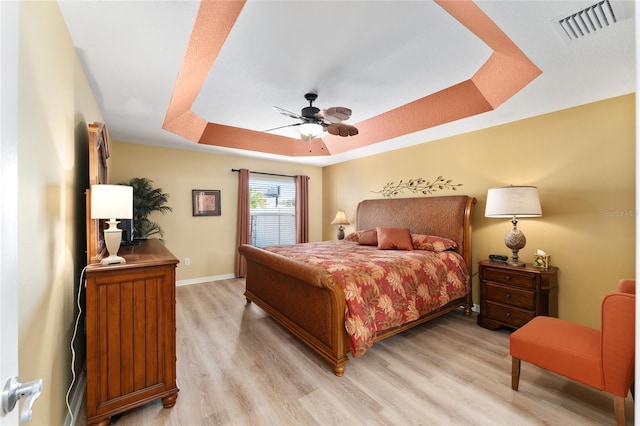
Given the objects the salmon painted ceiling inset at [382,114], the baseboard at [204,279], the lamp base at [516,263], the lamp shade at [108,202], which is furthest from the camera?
the baseboard at [204,279]

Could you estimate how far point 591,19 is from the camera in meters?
1.65

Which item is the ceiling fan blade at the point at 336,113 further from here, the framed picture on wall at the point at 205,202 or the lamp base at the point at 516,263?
the framed picture on wall at the point at 205,202

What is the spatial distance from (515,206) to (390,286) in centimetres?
153

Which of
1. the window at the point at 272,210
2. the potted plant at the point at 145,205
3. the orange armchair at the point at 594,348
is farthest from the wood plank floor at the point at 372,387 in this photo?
the window at the point at 272,210

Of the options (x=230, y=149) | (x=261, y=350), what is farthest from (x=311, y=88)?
(x=261, y=350)

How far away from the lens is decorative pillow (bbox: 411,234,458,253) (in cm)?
352

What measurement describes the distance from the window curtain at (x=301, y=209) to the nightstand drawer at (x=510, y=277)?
3618 mm

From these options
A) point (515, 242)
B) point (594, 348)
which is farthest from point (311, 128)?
point (594, 348)

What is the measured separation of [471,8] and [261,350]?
3.05 metres

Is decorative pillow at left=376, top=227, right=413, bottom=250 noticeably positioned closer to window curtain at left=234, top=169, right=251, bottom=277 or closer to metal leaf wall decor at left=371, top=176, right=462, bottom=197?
metal leaf wall decor at left=371, top=176, right=462, bottom=197

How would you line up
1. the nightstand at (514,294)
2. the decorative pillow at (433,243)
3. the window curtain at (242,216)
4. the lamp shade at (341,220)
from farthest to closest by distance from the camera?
1. the lamp shade at (341,220)
2. the window curtain at (242,216)
3. the decorative pillow at (433,243)
4. the nightstand at (514,294)

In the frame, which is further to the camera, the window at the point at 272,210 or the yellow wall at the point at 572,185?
the window at the point at 272,210

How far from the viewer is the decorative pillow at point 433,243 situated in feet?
11.5

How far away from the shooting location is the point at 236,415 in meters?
1.80
